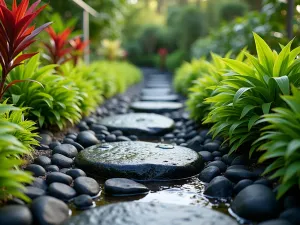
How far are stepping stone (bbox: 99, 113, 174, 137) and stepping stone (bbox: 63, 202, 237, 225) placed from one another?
7.02 feet

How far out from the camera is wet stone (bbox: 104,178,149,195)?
2.39 meters

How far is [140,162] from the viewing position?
2758mm

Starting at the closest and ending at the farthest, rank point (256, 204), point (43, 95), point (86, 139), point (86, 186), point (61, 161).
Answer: point (256, 204), point (86, 186), point (61, 161), point (43, 95), point (86, 139)

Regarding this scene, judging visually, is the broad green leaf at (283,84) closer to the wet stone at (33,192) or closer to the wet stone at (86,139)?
the wet stone at (33,192)

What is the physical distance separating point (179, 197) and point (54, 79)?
196 centimetres

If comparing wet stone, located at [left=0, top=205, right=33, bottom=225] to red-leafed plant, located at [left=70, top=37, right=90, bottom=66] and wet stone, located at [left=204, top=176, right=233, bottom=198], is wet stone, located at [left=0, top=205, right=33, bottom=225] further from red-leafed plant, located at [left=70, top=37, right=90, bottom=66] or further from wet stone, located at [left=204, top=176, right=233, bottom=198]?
red-leafed plant, located at [left=70, top=37, right=90, bottom=66]

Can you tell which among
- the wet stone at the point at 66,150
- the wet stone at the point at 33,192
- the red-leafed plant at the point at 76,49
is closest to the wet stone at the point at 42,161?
the wet stone at the point at 66,150

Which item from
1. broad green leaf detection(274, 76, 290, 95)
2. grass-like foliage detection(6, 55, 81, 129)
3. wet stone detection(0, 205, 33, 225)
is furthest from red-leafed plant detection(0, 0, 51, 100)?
broad green leaf detection(274, 76, 290, 95)

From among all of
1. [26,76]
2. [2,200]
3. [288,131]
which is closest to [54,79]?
[26,76]

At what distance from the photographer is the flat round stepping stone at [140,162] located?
2.71 metres

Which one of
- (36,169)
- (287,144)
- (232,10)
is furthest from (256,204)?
(232,10)

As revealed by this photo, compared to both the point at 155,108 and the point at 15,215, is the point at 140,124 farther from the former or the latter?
the point at 15,215

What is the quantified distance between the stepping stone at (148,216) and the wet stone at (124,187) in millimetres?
323

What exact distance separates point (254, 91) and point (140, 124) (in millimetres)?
1829
